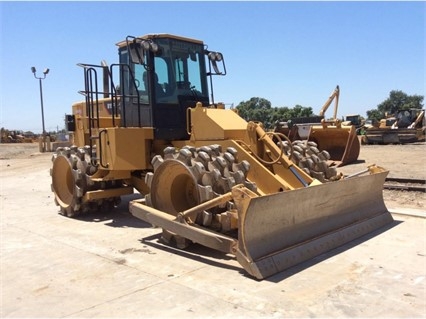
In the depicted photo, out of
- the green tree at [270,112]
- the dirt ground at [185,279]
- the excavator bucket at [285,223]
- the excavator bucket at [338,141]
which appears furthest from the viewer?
the green tree at [270,112]

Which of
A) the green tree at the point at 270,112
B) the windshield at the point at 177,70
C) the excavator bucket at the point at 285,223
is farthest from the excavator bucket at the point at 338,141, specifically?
the green tree at the point at 270,112

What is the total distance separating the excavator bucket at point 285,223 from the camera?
460cm

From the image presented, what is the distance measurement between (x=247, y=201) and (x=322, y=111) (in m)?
21.3

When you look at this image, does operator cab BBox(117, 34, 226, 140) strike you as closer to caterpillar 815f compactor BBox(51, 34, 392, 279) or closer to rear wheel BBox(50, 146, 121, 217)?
caterpillar 815f compactor BBox(51, 34, 392, 279)

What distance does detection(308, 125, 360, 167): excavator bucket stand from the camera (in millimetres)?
14492

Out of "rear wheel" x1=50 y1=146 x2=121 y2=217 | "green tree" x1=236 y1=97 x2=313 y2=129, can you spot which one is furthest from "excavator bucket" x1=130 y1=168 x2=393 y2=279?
"green tree" x1=236 y1=97 x2=313 y2=129

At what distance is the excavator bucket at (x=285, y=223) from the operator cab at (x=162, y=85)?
163 cm

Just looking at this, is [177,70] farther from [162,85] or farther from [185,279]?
[185,279]

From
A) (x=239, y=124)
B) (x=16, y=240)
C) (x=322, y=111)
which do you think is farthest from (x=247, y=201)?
(x=322, y=111)

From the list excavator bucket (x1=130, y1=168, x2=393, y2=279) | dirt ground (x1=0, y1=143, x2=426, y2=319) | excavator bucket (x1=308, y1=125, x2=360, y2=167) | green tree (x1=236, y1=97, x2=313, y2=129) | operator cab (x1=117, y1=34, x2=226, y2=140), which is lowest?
dirt ground (x1=0, y1=143, x2=426, y2=319)

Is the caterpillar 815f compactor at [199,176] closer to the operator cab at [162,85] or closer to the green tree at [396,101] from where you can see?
the operator cab at [162,85]

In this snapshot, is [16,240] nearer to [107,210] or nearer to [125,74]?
[107,210]

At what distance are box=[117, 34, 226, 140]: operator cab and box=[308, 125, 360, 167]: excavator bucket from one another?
8171mm

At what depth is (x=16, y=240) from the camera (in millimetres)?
6422
